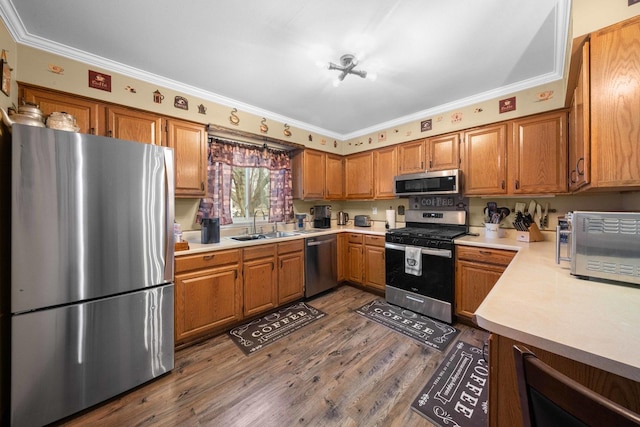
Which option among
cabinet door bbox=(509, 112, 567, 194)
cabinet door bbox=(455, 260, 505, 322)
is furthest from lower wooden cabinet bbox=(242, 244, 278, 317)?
cabinet door bbox=(509, 112, 567, 194)

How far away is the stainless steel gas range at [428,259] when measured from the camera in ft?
8.13

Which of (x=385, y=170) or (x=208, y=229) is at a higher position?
→ (x=385, y=170)

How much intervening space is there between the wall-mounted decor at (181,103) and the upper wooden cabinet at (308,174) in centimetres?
151

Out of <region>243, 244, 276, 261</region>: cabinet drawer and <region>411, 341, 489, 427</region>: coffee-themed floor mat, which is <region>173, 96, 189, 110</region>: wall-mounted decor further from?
<region>411, 341, 489, 427</region>: coffee-themed floor mat

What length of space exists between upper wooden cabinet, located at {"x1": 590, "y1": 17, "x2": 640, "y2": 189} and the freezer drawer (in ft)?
8.83

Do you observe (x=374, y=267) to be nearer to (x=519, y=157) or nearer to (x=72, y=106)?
(x=519, y=157)

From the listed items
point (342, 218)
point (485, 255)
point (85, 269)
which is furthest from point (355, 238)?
point (85, 269)

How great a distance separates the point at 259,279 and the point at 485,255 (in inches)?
89.9

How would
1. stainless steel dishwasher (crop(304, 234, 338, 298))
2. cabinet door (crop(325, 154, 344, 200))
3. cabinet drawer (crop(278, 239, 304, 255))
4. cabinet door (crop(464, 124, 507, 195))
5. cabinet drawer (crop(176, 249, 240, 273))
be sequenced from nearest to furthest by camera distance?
cabinet drawer (crop(176, 249, 240, 273)), cabinet door (crop(464, 124, 507, 195)), cabinet drawer (crop(278, 239, 304, 255)), stainless steel dishwasher (crop(304, 234, 338, 298)), cabinet door (crop(325, 154, 344, 200))

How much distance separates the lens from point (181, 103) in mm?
2434

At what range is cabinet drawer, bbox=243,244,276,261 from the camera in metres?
2.46

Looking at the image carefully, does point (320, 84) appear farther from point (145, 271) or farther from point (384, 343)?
point (384, 343)

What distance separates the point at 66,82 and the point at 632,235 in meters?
3.68

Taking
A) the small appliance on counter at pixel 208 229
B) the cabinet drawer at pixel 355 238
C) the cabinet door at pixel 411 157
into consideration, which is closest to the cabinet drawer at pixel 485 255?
the cabinet door at pixel 411 157
